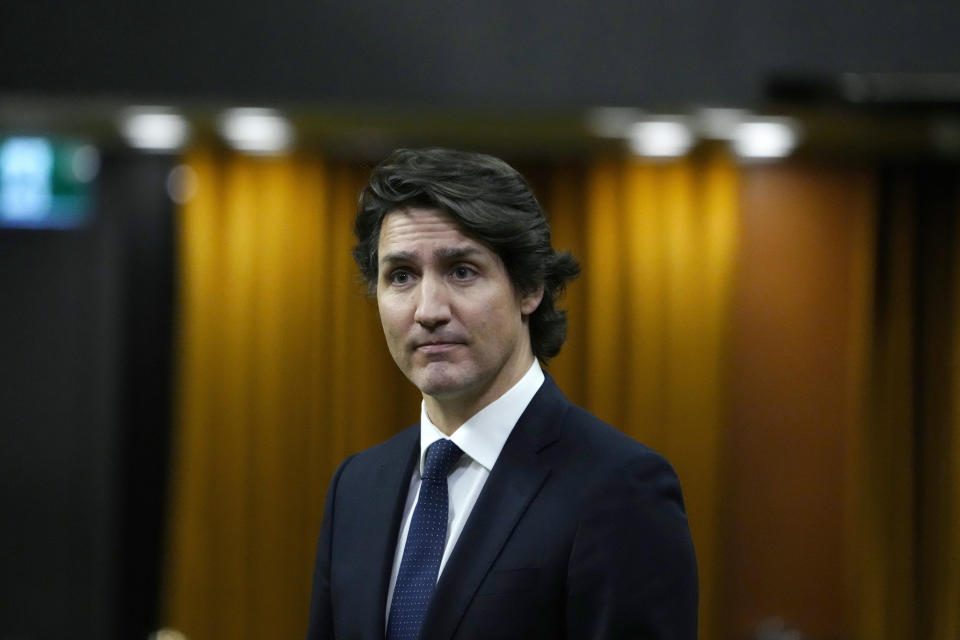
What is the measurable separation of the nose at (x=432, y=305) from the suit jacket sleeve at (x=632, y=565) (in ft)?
0.82

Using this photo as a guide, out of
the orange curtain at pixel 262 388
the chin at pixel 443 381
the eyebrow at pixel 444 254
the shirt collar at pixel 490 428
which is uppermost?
the eyebrow at pixel 444 254

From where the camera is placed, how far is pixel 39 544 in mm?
4293

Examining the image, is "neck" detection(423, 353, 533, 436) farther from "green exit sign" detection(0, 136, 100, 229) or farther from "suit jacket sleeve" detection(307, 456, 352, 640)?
"green exit sign" detection(0, 136, 100, 229)

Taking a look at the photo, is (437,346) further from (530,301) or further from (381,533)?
(381,533)

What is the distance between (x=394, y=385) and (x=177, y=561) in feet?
3.39

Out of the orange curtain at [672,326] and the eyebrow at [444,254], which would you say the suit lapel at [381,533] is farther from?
the orange curtain at [672,326]

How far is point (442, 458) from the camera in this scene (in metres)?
1.32

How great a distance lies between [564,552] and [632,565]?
2.9 inches

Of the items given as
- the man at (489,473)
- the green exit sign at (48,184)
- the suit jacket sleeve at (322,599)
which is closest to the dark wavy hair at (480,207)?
the man at (489,473)

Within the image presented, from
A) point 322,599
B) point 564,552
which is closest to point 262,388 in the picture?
point 322,599

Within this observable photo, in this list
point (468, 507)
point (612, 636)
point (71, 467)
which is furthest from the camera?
point (71, 467)

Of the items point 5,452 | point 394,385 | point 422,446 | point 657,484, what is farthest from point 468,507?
point 5,452

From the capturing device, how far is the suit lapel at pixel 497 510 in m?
1.21

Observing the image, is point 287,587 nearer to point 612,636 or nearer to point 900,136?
Answer: point 900,136
